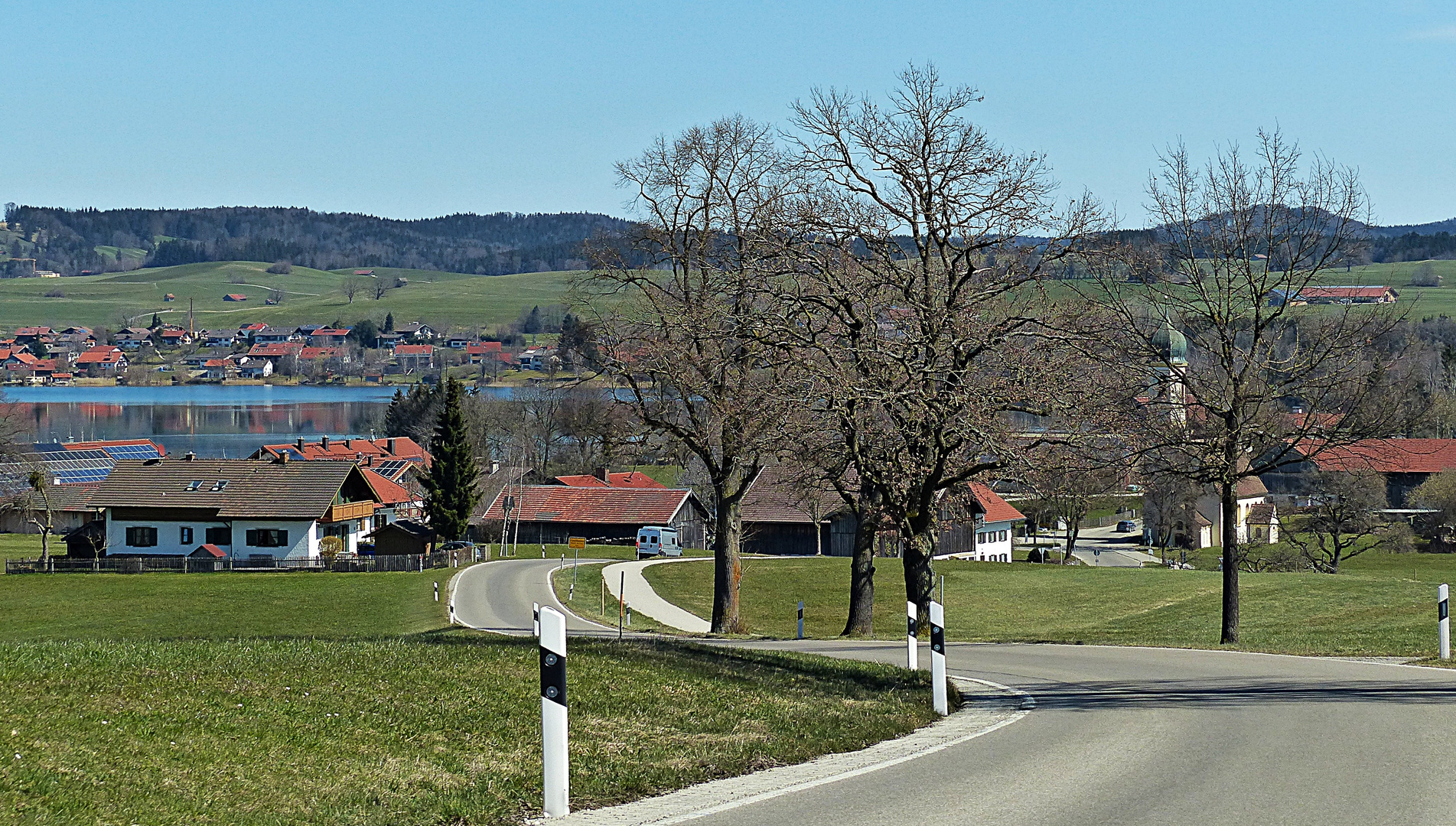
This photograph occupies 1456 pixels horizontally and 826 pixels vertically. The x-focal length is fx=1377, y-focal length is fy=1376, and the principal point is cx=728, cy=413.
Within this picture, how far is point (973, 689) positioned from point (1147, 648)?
27.5 ft

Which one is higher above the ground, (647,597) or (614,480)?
(614,480)

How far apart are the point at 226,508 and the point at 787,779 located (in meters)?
71.4

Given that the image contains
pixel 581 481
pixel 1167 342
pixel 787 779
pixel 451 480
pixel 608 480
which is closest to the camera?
pixel 787 779

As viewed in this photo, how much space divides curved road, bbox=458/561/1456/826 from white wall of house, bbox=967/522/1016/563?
73.7 metres

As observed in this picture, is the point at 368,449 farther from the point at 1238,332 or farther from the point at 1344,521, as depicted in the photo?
the point at 1238,332

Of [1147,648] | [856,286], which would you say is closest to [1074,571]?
[1147,648]

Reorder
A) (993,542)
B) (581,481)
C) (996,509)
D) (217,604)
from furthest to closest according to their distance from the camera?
(581,481), (993,542), (996,509), (217,604)

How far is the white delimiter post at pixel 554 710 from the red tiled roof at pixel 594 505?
261 feet

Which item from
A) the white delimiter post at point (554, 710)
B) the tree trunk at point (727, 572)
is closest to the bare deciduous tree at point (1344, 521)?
the tree trunk at point (727, 572)

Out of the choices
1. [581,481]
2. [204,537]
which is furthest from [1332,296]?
[581,481]

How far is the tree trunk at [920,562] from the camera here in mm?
21578

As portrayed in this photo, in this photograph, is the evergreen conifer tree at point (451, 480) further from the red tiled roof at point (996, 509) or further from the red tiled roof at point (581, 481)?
the red tiled roof at point (996, 509)

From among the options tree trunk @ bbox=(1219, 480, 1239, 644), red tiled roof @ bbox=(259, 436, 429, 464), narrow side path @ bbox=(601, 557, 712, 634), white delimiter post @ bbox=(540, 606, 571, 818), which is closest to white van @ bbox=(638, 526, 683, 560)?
narrow side path @ bbox=(601, 557, 712, 634)

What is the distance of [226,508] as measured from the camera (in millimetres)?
75062
